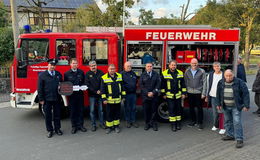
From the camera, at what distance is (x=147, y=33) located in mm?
6070

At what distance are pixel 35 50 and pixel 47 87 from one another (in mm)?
1431

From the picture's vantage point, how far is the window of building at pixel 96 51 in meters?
6.12

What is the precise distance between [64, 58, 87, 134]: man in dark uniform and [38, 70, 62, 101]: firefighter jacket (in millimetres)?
338

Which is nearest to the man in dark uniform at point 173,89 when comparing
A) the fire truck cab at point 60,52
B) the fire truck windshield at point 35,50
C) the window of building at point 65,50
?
the fire truck cab at point 60,52

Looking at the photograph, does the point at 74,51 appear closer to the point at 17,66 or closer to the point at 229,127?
the point at 17,66

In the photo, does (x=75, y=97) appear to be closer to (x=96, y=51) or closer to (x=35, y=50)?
(x=96, y=51)

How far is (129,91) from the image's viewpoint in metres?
5.93

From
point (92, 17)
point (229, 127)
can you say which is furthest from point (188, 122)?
point (92, 17)

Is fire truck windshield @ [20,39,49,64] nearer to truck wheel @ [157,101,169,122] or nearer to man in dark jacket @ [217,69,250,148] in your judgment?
truck wheel @ [157,101,169,122]

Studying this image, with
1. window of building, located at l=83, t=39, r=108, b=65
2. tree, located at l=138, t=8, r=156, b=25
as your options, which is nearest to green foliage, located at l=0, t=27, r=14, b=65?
window of building, located at l=83, t=39, r=108, b=65

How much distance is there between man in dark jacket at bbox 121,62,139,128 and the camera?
5.84 metres

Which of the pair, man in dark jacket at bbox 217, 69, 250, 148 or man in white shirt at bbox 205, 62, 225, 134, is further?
man in white shirt at bbox 205, 62, 225, 134

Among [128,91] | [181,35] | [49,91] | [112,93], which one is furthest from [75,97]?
[181,35]

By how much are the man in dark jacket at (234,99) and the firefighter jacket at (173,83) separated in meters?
0.98
